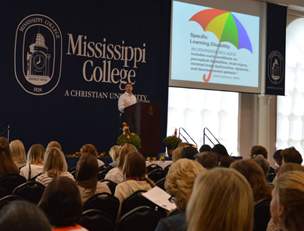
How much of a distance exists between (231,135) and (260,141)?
1048mm

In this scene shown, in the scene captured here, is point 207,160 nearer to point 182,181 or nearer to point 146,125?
Answer: point 182,181

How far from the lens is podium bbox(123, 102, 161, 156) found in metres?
8.10

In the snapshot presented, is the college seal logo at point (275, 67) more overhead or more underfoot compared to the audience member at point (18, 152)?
more overhead

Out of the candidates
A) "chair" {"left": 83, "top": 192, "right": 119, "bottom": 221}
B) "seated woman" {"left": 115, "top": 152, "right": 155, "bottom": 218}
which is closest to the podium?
"seated woman" {"left": 115, "top": 152, "right": 155, "bottom": 218}

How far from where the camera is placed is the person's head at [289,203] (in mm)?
1489

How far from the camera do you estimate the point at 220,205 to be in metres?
1.28

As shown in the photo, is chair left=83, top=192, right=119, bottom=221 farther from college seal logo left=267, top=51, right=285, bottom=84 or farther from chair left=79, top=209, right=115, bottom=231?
college seal logo left=267, top=51, right=285, bottom=84

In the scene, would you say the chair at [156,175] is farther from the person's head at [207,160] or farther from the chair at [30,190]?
the chair at [30,190]

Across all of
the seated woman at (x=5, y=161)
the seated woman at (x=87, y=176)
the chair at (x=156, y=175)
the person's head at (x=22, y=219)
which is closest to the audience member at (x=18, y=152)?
the seated woman at (x=5, y=161)

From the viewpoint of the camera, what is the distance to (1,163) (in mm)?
4348

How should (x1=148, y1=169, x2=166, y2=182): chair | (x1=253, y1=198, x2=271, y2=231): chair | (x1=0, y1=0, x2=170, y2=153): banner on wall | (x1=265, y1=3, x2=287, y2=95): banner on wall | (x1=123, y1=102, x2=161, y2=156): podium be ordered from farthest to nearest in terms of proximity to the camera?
1. (x1=265, y1=3, x2=287, y2=95): banner on wall
2. (x1=0, y1=0, x2=170, y2=153): banner on wall
3. (x1=123, y1=102, x2=161, y2=156): podium
4. (x1=148, y1=169, x2=166, y2=182): chair
5. (x1=253, y1=198, x2=271, y2=231): chair

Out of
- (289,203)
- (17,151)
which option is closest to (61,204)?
(289,203)

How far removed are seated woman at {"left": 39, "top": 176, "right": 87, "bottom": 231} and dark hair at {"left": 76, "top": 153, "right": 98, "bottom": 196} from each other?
1.38 m

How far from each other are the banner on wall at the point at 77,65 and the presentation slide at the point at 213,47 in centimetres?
40
